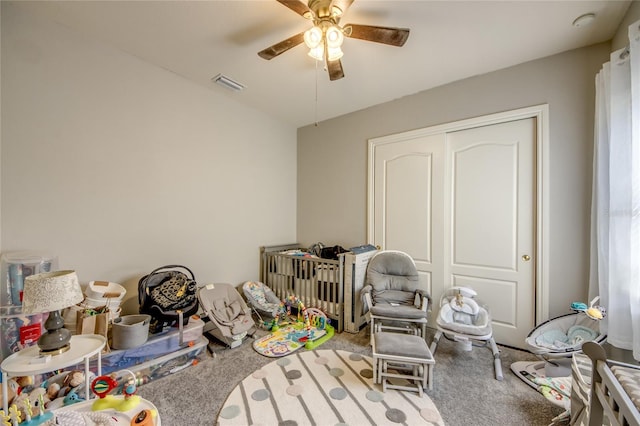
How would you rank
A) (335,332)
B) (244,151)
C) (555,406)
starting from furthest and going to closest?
(244,151)
(335,332)
(555,406)

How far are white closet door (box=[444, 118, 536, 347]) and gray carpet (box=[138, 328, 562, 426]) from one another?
0.47 metres

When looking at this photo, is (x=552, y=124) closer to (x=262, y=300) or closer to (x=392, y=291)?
(x=392, y=291)

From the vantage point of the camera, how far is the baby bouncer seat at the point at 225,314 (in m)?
2.43

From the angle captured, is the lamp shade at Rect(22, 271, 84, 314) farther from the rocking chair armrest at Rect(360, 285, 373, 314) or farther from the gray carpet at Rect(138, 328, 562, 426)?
the rocking chair armrest at Rect(360, 285, 373, 314)

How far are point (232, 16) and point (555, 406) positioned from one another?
3.54 metres

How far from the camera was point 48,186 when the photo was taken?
6.39 ft

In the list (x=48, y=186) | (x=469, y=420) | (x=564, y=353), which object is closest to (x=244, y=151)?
(x=48, y=186)

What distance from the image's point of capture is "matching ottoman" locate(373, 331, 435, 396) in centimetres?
181

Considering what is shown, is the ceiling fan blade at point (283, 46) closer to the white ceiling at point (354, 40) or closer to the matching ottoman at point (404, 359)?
the white ceiling at point (354, 40)

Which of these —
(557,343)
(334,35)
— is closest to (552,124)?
(557,343)

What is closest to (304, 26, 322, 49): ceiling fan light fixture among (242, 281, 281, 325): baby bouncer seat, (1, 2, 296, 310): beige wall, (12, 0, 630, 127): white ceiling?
(12, 0, 630, 127): white ceiling

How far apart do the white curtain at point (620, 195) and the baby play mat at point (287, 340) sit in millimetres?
2231

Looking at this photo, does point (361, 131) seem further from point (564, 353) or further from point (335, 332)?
point (564, 353)

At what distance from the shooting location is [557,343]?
6.57ft
